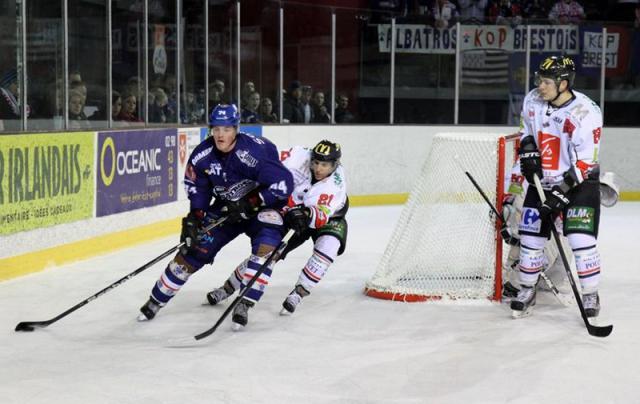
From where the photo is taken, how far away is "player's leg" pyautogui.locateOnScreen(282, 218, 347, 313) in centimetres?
546

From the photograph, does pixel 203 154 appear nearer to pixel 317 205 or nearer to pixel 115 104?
pixel 317 205

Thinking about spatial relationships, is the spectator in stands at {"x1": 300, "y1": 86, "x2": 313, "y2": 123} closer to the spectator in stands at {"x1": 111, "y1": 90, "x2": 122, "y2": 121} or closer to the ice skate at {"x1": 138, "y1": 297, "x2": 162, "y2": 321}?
the spectator in stands at {"x1": 111, "y1": 90, "x2": 122, "y2": 121}

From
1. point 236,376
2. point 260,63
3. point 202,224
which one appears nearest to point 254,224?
point 202,224

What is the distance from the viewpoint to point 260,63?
11125 millimetres

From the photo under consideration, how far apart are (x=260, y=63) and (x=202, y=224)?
6.12m

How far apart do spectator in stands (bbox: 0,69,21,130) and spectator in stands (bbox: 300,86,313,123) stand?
514 cm

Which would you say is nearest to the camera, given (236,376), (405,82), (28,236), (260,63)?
(236,376)

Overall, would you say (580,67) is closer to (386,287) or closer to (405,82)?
(405,82)

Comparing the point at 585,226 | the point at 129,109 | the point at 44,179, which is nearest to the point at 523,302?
the point at 585,226

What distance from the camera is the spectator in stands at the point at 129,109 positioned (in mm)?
8376

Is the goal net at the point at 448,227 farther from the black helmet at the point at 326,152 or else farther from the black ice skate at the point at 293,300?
the black helmet at the point at 326,152

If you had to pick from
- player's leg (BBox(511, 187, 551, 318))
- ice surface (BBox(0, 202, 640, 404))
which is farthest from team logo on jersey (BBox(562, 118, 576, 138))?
ice surface (BBox(0, 202, 640, 404))

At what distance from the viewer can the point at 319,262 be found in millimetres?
5465

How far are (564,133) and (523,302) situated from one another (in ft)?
2.85
